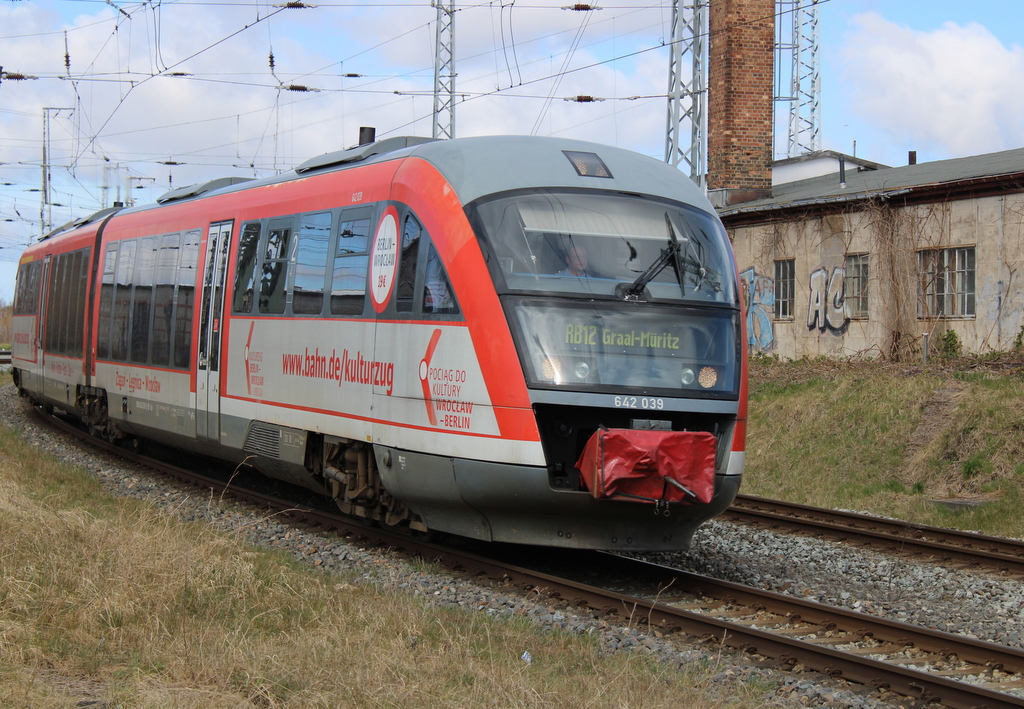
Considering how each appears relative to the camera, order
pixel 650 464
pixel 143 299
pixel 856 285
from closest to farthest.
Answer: pixel 650 464 < pixel 143 299 < pixel 856 285

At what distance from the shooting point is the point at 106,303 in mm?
14930

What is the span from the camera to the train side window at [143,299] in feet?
43.7

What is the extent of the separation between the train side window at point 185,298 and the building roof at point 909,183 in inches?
488

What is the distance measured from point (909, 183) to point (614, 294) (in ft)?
45.2

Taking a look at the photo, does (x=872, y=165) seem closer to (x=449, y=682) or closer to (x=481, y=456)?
(x=481, y=456)

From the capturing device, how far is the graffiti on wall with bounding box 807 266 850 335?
782 inches

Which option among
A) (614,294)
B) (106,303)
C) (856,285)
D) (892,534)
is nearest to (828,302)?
(856,285)

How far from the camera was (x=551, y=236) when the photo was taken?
762cm

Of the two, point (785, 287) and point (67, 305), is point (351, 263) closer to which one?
point (67, 305)

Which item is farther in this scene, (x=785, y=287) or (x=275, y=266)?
(x=785, y=287)

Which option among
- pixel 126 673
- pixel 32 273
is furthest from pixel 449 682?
pixel 32 273

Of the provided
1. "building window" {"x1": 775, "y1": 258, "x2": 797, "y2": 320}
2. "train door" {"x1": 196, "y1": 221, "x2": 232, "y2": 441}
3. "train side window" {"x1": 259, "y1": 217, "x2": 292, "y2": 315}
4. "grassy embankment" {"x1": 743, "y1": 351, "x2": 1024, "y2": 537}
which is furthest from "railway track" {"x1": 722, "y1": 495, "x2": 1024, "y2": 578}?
"building window" {"x1": 775, "y1": 258, "x2": 797, "y2": 320}

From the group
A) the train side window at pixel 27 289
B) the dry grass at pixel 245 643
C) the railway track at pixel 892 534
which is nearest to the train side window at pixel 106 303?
the train side window at pixel 27 289

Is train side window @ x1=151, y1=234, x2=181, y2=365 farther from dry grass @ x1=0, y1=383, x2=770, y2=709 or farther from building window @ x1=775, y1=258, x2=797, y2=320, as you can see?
building window @ x1=775, y1=258, x2=797, y2=320
